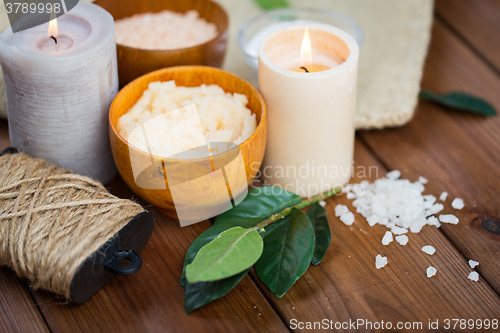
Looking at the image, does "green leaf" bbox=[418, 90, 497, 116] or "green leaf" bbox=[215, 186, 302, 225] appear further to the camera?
"green leaf" bbox=[418, 90, 497, 116]

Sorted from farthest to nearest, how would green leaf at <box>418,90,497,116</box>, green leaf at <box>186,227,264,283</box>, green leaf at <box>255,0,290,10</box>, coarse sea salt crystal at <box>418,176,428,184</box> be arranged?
green leaf at <box>255,0,290,10</box>
green leaf at <box>418,90,497,116</box>
coarse sea salt crystal at <box>418,176,428,184</box>
green leaf at <box>186,227,264,283</box>

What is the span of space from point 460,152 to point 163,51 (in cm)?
48

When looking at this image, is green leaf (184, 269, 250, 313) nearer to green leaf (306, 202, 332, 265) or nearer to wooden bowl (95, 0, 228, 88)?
green leaf (306, 202, 332, 265)

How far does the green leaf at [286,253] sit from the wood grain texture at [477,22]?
58cm

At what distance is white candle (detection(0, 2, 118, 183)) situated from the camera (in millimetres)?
541

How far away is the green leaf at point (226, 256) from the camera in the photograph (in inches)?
18.4

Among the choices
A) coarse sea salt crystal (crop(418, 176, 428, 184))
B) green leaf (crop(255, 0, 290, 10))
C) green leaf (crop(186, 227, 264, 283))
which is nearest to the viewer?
green leaf (crop(186, 227, 264, 283))

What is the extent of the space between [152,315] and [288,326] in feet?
0.49

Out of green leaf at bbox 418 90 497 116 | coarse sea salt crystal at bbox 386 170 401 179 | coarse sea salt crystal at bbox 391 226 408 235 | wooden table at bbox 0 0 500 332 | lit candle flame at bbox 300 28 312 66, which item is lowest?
wooden table at bbox 0 0 500 332

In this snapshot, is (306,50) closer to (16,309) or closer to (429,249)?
(429,249)

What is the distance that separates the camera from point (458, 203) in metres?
0.64

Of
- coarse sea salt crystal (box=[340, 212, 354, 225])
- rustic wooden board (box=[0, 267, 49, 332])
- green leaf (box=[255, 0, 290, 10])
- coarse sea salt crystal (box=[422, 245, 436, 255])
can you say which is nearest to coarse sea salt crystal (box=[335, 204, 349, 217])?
coarse sea salt crystal (box=[340, 212, 354, 225])

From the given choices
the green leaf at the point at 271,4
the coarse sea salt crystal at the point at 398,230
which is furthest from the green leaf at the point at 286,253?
the green leaf at the point at 271,4

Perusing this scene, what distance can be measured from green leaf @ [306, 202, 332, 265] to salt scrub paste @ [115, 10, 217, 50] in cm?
31
